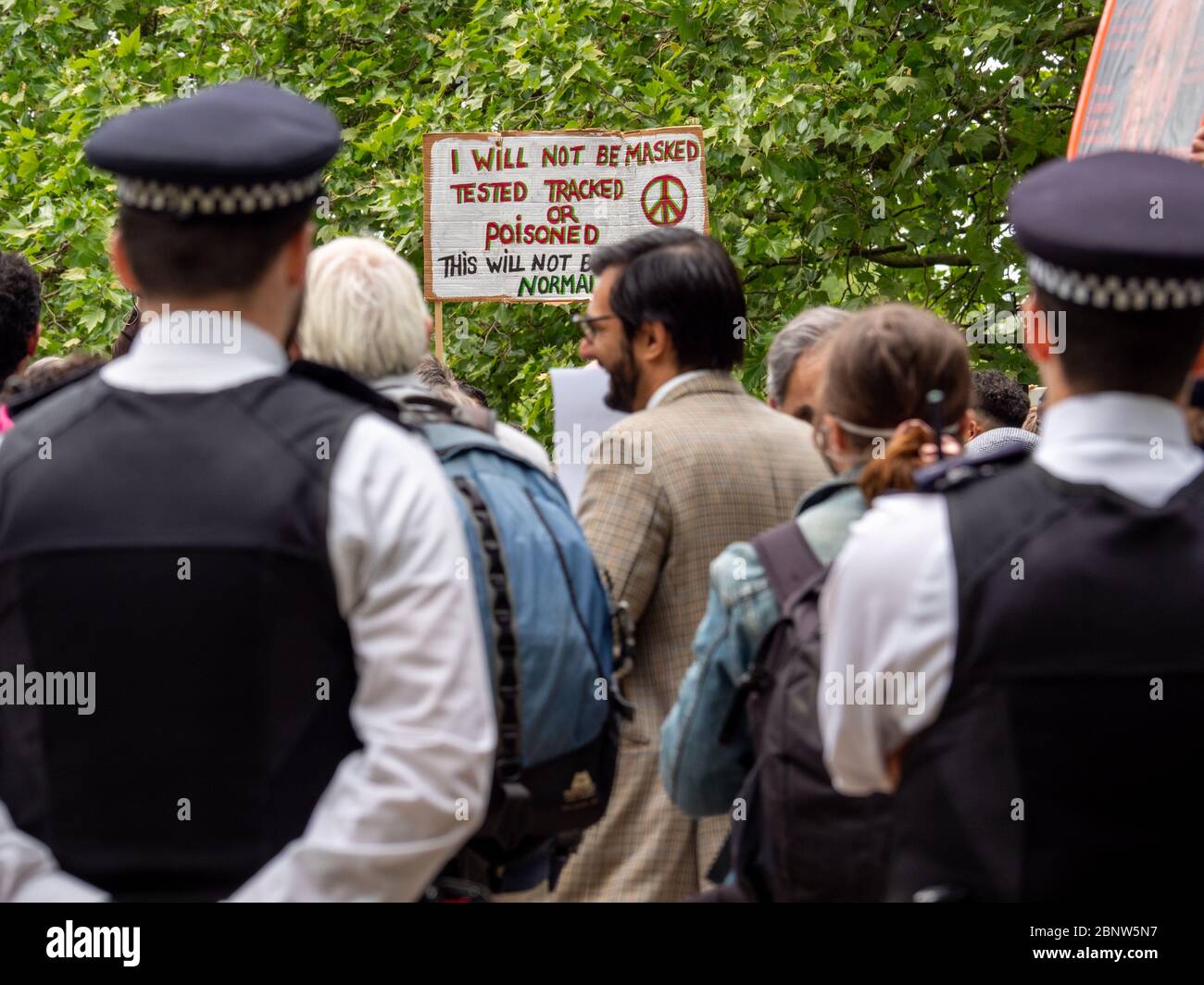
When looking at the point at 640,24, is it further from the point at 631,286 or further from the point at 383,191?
the point at 631,286

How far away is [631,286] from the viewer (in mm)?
3646

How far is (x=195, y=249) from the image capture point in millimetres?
1997

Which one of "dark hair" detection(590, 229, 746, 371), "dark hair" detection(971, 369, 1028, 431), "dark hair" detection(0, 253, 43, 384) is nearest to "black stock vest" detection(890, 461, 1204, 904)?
"dark hair" detection(590, 229, 746, 371)

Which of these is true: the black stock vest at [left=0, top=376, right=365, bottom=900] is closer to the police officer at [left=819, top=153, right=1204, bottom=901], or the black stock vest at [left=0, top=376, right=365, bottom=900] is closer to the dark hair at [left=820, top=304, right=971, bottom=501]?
the police officer at [left=819, top=153, right=1204, bottom=901]

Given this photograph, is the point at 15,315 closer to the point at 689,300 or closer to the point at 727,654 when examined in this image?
the point at 689,300

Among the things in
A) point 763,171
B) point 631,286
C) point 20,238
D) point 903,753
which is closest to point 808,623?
point 903,753

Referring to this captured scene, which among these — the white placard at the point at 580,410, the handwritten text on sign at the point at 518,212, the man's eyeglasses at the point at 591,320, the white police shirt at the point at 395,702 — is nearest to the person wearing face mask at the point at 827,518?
the white police shirt at the point at 395,702

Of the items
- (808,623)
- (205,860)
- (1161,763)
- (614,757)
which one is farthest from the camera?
(614,757)

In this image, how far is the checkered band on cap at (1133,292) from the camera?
1870 millimetres

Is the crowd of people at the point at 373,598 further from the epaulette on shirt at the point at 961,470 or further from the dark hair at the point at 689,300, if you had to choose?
the dark hair at the point at 689,300

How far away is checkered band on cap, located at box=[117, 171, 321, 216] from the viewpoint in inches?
78.1

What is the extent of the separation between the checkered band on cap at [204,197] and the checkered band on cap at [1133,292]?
0.87 metres
